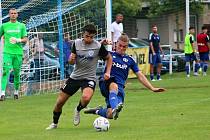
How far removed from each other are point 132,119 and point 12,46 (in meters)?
5.78

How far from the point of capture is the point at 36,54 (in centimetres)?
2192

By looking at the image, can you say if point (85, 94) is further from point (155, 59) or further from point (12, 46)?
point (155, 59)

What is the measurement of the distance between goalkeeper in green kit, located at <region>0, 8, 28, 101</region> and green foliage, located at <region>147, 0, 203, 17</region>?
21880mm

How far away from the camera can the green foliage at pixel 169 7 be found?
39.7 m

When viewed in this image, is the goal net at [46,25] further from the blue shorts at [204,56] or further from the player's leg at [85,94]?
the player's leg at [85,94]

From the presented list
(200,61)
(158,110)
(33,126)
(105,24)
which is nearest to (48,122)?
(33,126)

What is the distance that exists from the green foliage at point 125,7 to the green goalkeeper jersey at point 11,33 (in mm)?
23462

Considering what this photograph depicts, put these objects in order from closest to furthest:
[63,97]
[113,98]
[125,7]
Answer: [113,98] < [63,97] < [125,7]

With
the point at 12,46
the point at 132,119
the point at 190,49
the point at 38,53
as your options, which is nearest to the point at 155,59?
the point at 190,49

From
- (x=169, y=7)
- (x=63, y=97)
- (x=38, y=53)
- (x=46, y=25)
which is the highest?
(x=169, y=7)

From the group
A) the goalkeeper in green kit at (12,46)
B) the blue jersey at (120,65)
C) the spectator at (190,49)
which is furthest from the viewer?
the spectator at (190,49)

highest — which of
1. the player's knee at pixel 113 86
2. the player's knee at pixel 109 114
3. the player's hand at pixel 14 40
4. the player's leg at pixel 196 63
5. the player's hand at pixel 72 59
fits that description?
the player's hand at pixel 14 40

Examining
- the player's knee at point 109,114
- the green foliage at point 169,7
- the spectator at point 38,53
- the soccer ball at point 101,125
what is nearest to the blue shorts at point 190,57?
the spectator at point 38,53

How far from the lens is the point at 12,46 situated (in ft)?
55.5
